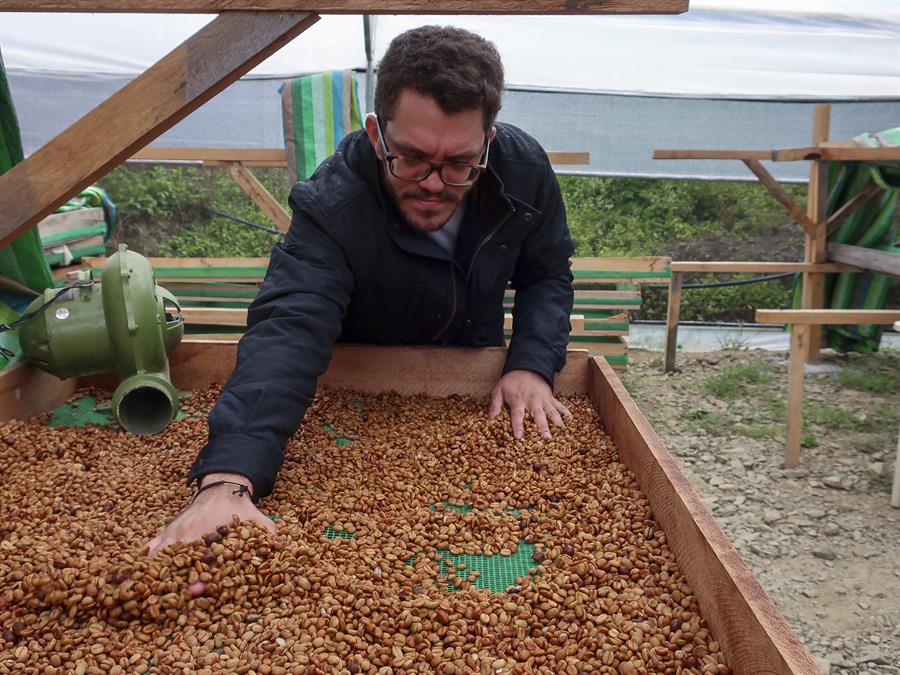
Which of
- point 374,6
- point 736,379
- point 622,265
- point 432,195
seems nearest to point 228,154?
point 622,265

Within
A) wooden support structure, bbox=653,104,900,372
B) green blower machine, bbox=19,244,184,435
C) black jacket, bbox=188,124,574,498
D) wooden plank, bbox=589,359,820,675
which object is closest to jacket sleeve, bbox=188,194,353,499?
black jacket, bbox=188,124,574,498

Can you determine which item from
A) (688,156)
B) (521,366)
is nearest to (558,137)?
(688,156)

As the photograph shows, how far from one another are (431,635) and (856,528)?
3080 mm

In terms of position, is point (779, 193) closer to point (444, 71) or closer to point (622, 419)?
point (622, 419)

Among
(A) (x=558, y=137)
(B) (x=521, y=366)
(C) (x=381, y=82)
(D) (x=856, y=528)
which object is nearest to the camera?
(C) (x=381, y=82)

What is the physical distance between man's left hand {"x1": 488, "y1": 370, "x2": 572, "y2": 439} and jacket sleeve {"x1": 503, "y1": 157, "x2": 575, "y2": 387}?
3 cm

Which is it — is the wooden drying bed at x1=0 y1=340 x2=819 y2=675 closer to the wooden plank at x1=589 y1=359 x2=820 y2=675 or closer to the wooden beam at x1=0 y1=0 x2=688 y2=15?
the wooden plank at x1=589 y1=359 x2=820 y2=675

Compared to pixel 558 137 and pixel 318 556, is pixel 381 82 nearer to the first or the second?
pixel 318 556

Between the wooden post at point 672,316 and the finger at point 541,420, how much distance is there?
161 inches

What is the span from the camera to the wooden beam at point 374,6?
148cm

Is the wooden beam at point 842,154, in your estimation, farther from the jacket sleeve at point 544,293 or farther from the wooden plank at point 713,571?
the wooden plank at point 713,571

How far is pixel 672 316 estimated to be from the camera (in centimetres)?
600

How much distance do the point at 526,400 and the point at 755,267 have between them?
410cm

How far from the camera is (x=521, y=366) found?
223cm
